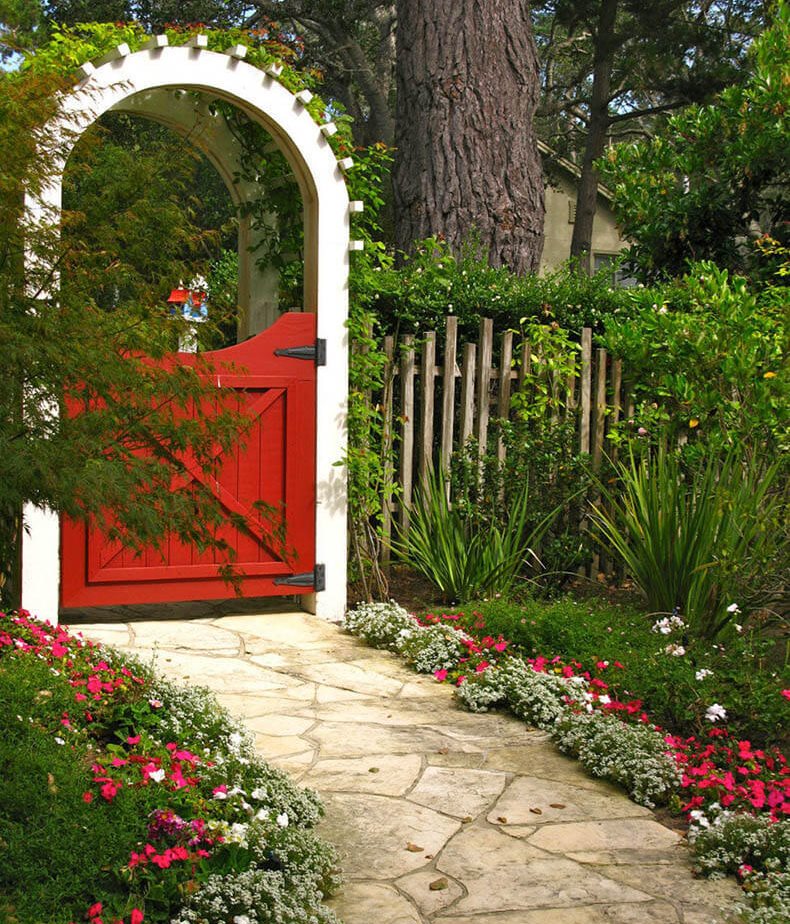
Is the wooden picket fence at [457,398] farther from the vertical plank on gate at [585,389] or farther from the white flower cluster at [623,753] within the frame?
the white flower cluster at [623,753]

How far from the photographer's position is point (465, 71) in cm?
873

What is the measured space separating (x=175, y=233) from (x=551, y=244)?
75.3 ft

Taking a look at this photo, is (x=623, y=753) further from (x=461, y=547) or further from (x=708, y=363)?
(x=708, y=363)

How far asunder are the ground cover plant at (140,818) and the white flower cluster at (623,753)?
114 cm

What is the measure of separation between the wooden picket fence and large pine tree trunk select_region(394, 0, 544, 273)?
5.15ft

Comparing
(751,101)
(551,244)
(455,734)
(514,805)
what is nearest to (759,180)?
(751,101)

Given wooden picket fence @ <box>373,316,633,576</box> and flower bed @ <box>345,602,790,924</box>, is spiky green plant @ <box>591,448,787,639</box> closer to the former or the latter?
flower bed @ <box>345,602,790,924</box>

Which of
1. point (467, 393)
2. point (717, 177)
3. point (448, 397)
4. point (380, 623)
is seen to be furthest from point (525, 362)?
point (717, 177)

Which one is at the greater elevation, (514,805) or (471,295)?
(471,295)

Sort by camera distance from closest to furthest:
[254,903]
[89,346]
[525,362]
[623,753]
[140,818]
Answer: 1. [254,903]
2. [140,818]
3. [89,346]
4. [623,753]
5. [525,362]

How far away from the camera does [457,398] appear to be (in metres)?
7.63

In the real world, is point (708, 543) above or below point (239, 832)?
above

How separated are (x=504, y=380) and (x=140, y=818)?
455 cm

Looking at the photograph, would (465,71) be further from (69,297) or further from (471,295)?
(69,297)
